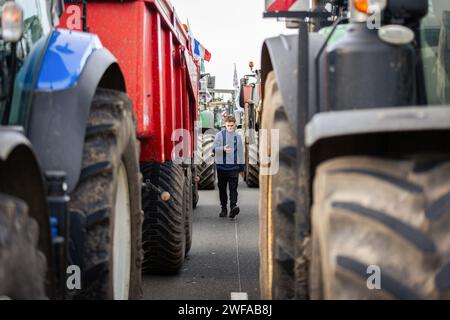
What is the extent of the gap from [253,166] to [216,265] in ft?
26.4

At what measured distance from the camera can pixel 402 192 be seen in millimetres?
2447

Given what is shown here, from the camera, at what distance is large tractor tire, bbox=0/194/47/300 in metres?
2.35

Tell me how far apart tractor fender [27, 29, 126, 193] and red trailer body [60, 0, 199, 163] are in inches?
68.7

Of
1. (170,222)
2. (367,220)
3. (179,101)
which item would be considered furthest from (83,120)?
(179,101)

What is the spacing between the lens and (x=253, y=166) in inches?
620

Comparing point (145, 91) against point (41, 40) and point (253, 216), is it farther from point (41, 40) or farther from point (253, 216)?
point (253, 216)

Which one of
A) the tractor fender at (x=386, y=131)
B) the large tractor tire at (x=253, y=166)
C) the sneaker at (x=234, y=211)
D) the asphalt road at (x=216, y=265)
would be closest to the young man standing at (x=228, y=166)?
the sneaker at (x=234, y=211)

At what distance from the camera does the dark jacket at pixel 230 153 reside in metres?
11.8

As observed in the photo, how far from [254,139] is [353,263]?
43.9 ft

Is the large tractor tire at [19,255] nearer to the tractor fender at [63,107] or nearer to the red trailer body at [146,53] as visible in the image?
the tractor fender at [63,107]

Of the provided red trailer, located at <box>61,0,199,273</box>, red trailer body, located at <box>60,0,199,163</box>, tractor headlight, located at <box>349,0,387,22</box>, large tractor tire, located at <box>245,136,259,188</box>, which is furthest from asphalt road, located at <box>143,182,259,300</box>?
large tractor tire, located at <box>245,136,259,188</box>

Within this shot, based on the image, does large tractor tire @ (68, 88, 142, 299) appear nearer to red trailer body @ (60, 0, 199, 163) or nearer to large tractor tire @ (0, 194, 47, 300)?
large tractor tire @ (0, 194, 47, 300)

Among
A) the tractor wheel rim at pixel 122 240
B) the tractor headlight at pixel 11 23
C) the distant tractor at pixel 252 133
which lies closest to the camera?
the tractor headlight at pixel 11 23

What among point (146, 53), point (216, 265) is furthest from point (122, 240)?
point (216, 265)
